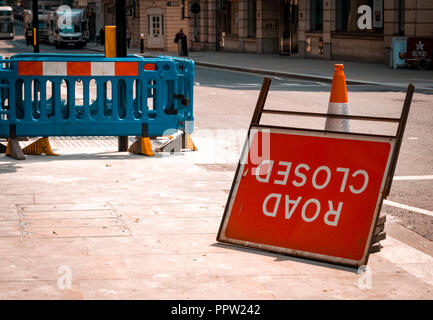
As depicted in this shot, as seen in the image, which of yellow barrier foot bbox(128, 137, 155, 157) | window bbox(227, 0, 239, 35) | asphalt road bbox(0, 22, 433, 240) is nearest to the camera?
asphalt road bbox(0, 22, 433, 240)

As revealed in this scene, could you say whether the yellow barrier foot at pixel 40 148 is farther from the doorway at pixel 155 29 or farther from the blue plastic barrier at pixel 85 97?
the doorway at pixel 155 29

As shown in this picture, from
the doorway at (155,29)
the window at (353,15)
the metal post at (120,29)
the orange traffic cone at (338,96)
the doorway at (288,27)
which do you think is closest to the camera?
the orange traffic cone at (338,96)

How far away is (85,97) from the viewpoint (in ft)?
37.7

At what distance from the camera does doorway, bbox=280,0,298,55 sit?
4481cm

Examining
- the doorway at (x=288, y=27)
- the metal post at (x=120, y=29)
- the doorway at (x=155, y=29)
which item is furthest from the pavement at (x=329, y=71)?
the doorway at (x=155, y=29)

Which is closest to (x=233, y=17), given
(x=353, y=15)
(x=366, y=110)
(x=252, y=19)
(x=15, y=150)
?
(x=252, y=19)

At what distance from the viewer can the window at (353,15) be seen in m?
36.0

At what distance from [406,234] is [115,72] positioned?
5223 millimetres

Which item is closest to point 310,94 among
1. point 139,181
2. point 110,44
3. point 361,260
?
point 110,44

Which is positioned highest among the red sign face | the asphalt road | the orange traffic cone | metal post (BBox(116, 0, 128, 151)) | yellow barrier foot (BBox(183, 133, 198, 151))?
metal post (BBox(116, 0, 128, 151))

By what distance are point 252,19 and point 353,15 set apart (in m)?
14.2

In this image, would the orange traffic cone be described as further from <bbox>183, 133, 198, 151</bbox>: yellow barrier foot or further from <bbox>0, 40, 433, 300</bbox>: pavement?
<bbox>183, 133, 198, 151</bbox>: yellow barrier foot

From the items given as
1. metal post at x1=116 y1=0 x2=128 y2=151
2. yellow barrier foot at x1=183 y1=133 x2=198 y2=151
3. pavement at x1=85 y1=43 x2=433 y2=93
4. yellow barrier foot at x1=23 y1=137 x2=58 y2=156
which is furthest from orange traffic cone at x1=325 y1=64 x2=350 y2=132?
pavement at x1=85 y1=43 x2=433 y2=93

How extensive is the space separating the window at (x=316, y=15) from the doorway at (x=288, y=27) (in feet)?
6.14
